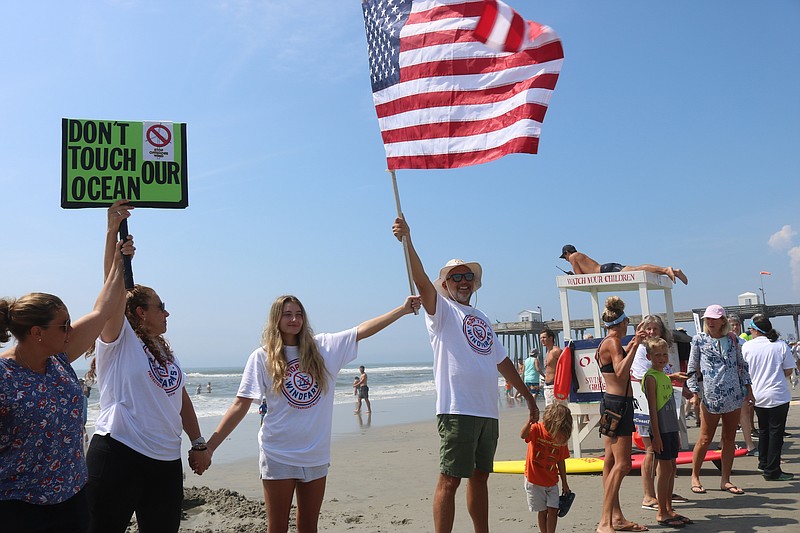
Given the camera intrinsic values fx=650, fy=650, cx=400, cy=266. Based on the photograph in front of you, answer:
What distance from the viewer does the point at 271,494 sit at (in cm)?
374

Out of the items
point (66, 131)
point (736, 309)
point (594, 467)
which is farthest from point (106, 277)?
point (736, 309)

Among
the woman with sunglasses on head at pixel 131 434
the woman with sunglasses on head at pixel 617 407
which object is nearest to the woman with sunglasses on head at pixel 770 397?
the woman with sunglasses on head at pixel 617 407

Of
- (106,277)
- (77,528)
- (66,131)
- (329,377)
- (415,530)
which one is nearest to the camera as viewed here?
(77,528)

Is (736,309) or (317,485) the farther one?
(736,309)

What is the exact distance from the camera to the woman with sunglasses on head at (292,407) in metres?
3.75

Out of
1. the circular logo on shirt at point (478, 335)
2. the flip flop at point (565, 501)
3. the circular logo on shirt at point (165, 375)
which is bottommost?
the flip flop at point (565, 501)

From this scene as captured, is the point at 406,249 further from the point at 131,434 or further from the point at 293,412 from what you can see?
the point at 131,434

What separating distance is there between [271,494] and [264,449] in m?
0.26

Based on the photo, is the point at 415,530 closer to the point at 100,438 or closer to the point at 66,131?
the point at 100,438

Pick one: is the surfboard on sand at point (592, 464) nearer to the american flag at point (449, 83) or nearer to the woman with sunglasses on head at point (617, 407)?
the woman with sunglasses on head at point (617, 407)

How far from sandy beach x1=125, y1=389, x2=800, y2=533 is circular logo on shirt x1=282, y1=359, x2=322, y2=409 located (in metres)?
2.48

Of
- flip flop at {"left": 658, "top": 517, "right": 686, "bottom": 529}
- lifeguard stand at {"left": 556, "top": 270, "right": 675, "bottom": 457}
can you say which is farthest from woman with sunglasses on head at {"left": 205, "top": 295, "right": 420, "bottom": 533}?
lifeguard stand at {"left": 556, "top": 270, "right": 675, "bottom": 457}

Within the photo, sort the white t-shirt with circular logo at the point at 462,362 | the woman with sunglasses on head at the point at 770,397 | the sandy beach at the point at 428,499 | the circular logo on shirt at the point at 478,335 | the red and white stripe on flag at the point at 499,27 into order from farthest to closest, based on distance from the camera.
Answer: the woman with sunglasses on head at the point at 770,397 → the sandy beach at the point at 428,499 → the red and white stripe on flag at the point at 499,27 → the circular logo on shirt at the point at 478,335 → the white t-shirt with circular logo at the point at 462,362

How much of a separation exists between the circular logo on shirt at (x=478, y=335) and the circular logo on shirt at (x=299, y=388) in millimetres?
1213
